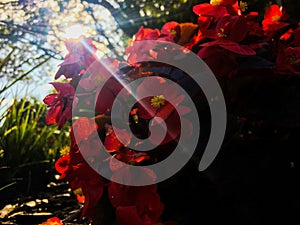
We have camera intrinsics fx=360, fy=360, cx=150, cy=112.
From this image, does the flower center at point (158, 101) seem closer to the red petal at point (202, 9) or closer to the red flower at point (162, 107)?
the red flower at point (162, 107)

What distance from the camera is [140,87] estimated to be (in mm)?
572

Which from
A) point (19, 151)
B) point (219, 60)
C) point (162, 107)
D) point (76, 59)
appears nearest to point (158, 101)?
point (162, 107)

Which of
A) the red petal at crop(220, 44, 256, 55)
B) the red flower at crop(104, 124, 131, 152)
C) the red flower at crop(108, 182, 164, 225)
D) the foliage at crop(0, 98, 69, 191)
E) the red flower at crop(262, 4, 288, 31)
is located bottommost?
the foliage at crop(0, 98, 69, 191)

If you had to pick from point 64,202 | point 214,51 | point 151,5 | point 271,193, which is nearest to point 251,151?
point 271,193

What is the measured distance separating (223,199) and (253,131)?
0.23 m

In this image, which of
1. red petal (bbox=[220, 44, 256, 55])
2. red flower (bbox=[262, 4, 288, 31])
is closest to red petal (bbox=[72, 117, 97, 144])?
red petal (bbox=[220, 44, 256, 55])

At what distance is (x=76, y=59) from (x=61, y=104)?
0.30ft

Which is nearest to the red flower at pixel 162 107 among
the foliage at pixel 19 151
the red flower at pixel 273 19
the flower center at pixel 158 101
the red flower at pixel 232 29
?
the flower center at pixel 158 101

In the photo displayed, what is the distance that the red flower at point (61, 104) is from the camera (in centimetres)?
66

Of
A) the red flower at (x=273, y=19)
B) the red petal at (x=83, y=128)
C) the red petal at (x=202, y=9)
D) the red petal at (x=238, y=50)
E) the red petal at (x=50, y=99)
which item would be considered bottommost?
the red petal at (x=83, y=128)

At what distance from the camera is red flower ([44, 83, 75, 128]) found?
2.17 ft

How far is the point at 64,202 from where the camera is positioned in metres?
1.15

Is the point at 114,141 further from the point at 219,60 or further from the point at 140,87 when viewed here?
the point at 219,60

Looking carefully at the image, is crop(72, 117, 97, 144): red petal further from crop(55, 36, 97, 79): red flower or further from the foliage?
the foliage
